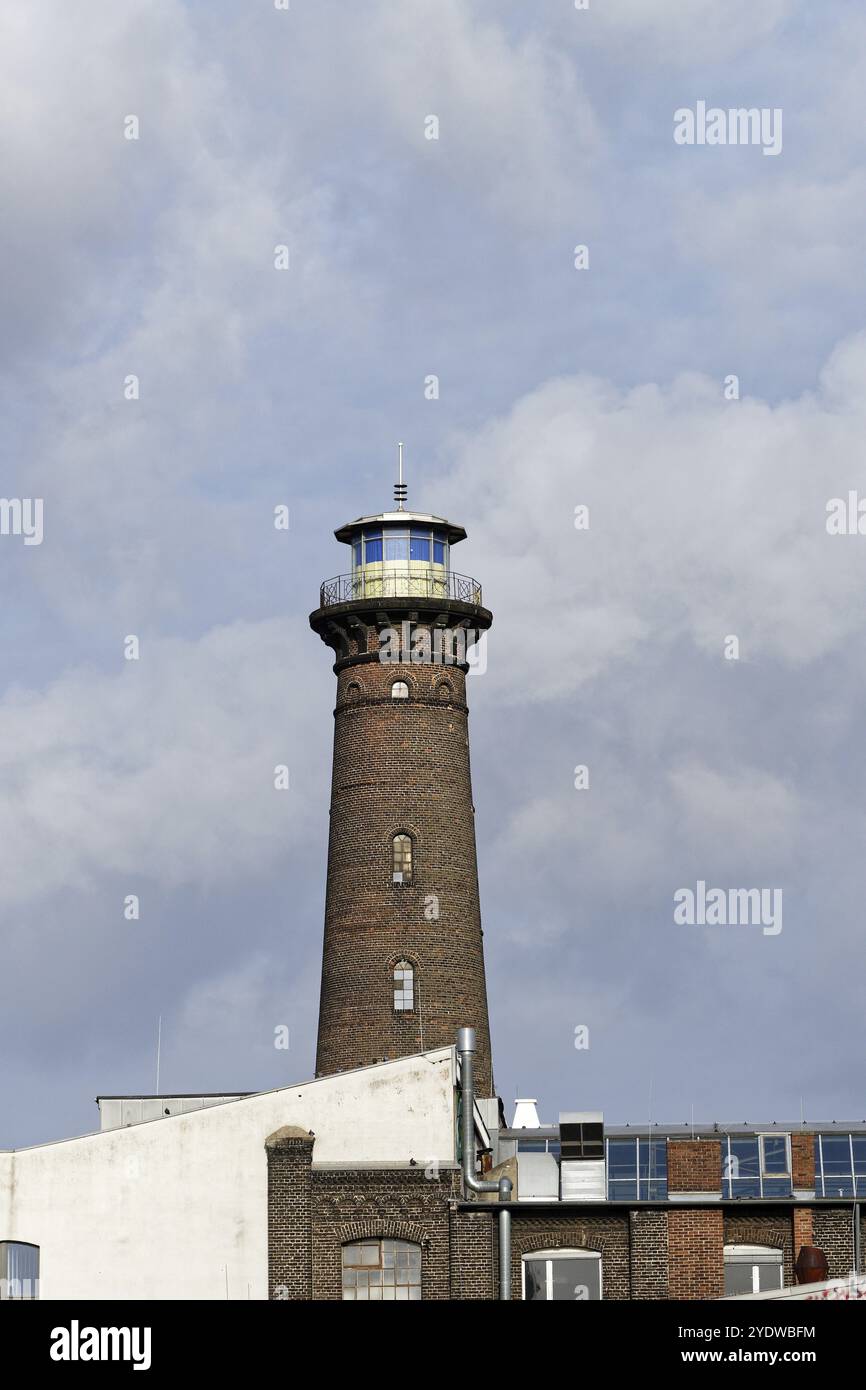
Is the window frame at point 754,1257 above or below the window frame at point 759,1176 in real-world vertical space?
below

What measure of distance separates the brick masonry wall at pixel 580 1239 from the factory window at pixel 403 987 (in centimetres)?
1075

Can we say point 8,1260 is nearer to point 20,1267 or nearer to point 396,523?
point 20,1267

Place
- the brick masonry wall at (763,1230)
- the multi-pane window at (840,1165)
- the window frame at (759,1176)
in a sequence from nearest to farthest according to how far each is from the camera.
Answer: the brick masonry wall at (763,1230) → the window frame at (759,1176) → the multi-pane window at (840,1165)

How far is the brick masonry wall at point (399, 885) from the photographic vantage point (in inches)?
2350

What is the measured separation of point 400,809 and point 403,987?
439 cm

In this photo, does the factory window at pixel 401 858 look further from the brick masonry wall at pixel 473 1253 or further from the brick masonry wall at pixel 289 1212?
the brick masonry wall at pixel 473 1253

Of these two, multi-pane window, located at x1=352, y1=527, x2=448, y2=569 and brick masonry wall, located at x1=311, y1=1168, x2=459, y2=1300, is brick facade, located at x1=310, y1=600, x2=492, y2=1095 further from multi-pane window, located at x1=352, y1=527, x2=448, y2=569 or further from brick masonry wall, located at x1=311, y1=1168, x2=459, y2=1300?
brick masonry wall, located at x1=311, y1=1168, x2=459, y2=1300

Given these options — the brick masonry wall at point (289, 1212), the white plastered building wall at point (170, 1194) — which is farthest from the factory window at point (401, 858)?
the brick masonry wall at point (289, 1212)

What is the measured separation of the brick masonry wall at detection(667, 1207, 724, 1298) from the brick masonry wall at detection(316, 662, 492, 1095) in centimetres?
1090

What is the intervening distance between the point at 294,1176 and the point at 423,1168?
2.58 meters

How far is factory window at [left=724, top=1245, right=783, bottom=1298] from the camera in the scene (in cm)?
4941

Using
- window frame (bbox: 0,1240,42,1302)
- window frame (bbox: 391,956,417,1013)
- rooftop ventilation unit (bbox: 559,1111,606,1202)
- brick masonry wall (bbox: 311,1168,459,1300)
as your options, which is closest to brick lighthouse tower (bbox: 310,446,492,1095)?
window frame (bbox: 391,956,417,1013)
